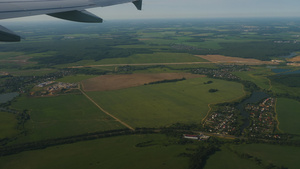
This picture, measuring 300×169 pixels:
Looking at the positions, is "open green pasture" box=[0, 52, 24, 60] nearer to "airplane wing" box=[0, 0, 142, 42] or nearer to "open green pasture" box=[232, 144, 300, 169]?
"open green pasture" box=[232, 144, 300, 169]

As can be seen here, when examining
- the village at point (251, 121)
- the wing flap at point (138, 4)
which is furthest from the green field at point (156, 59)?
the wing flap at point (138, 4)

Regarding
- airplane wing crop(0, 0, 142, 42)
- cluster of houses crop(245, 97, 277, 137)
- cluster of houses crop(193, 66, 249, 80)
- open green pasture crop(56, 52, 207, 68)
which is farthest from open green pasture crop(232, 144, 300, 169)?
open green pasture crop(56, 52, 207, 68)

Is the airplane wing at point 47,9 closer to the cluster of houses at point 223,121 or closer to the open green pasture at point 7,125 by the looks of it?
the cluster of houses at point 223,121

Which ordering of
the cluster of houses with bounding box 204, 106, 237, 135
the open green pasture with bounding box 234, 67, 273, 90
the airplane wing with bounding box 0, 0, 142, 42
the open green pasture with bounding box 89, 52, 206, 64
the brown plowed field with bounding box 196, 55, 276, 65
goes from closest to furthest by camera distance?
1. the airplane wing with bounding box 0, 0, 142, 42
2. the cluster of houses with bounding box 204, 106, 237, 135
3. the open green pasture with bounding box 234, 67, 273, 90
4. the brown plowed field with bounding box 196, 55, 276, 65
5. the open green pasture with bounding box 89, 52, 206, 64

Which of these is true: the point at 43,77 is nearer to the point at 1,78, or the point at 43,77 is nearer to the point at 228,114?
the point at 1,78

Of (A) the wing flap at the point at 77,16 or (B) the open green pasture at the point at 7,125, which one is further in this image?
(B) the open green pasture at the point at 7,125

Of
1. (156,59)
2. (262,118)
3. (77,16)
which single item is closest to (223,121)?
(262,118)
